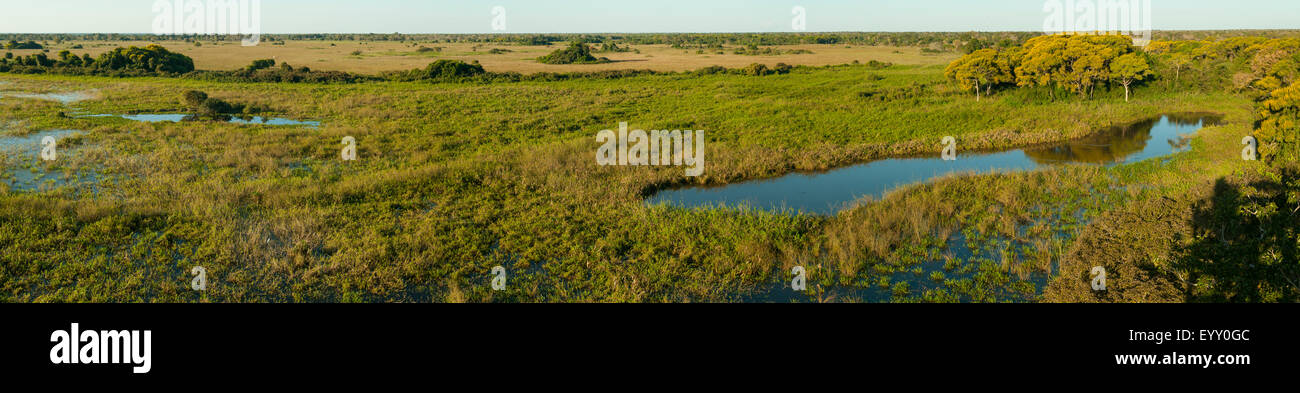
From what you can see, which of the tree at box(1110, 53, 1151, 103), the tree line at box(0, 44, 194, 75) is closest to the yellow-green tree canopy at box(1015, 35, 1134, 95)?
the tree at box(1110, 53, 1151, 103)

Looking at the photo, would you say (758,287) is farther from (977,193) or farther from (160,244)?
(160,244)

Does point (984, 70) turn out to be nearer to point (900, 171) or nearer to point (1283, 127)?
point (1283, 127)

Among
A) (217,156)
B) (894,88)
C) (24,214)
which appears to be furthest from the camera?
(894,88)

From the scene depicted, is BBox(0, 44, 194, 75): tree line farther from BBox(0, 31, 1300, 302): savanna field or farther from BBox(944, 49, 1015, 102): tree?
BBox(944, 49, 1015, 102): tree

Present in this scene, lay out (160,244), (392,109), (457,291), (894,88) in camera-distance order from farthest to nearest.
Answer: (894,88), (392,109), (160,244), (457,291)

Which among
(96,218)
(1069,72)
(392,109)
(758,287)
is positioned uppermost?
A: (1069,72)

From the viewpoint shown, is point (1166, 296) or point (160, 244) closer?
point (1166, 296)

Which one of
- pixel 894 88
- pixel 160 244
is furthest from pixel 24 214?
pixel 894 88
